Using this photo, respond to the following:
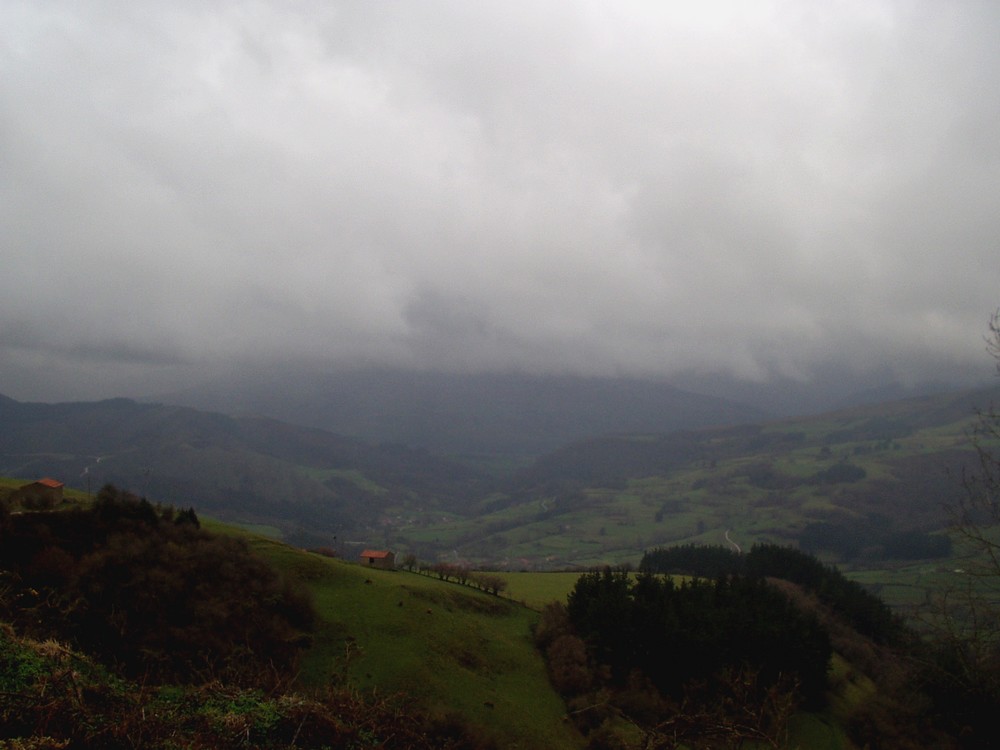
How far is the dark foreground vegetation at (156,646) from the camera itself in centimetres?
907

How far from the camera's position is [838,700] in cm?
5194

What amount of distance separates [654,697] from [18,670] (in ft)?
132

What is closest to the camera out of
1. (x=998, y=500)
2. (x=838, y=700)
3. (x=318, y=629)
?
(x=998, y=500)

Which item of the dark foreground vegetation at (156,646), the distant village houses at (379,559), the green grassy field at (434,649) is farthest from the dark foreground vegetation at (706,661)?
the distant village houses at (379,559)

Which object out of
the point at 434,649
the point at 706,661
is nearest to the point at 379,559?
the point at 434,649

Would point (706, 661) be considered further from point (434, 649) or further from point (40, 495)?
point (40, 495)

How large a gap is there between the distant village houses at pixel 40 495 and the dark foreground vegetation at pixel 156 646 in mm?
8924

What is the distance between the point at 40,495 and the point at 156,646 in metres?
33.2

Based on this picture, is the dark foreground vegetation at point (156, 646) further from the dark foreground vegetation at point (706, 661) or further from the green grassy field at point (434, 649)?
the dark foreground vegetation at point (706, 661)

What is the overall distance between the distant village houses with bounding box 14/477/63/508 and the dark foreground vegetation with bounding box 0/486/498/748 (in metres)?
8.92

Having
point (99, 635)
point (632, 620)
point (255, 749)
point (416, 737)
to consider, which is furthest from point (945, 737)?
point (99, 635)

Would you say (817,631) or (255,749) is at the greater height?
(255,749)

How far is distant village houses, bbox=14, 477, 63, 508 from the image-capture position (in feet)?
155

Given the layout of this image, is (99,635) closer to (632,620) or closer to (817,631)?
(632,620)
